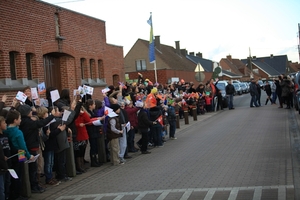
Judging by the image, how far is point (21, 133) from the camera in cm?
833

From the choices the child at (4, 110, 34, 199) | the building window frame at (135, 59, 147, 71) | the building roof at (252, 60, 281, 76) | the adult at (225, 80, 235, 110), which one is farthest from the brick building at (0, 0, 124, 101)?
the building roof at (252, 60, 281, 76)

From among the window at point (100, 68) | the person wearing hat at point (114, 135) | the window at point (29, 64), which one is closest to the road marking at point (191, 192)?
the person wearing hat at point (114, 135)

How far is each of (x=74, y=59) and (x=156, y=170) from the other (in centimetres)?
1041

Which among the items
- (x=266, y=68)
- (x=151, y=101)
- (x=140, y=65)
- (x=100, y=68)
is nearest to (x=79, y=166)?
(x=151, y=101)

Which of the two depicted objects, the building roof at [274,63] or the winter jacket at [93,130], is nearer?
the winter jacket at [93,130]

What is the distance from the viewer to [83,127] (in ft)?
36.5

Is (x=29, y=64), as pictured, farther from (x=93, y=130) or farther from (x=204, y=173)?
(x=204, y=173)

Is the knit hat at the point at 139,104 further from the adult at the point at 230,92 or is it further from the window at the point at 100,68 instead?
the adult at the point at 230,92

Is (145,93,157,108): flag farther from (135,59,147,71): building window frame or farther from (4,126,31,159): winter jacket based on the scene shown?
(135,59,147,71): building window frame

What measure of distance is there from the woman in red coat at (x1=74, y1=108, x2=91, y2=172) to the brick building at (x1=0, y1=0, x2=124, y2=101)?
4.55m

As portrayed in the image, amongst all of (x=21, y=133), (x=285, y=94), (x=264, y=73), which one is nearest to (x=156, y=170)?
(x=21, y=133)

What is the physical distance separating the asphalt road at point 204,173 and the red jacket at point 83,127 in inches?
36.0

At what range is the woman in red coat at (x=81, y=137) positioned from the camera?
1103cm

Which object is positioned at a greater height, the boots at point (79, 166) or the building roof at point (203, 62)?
the building roof at point (203, 62)
